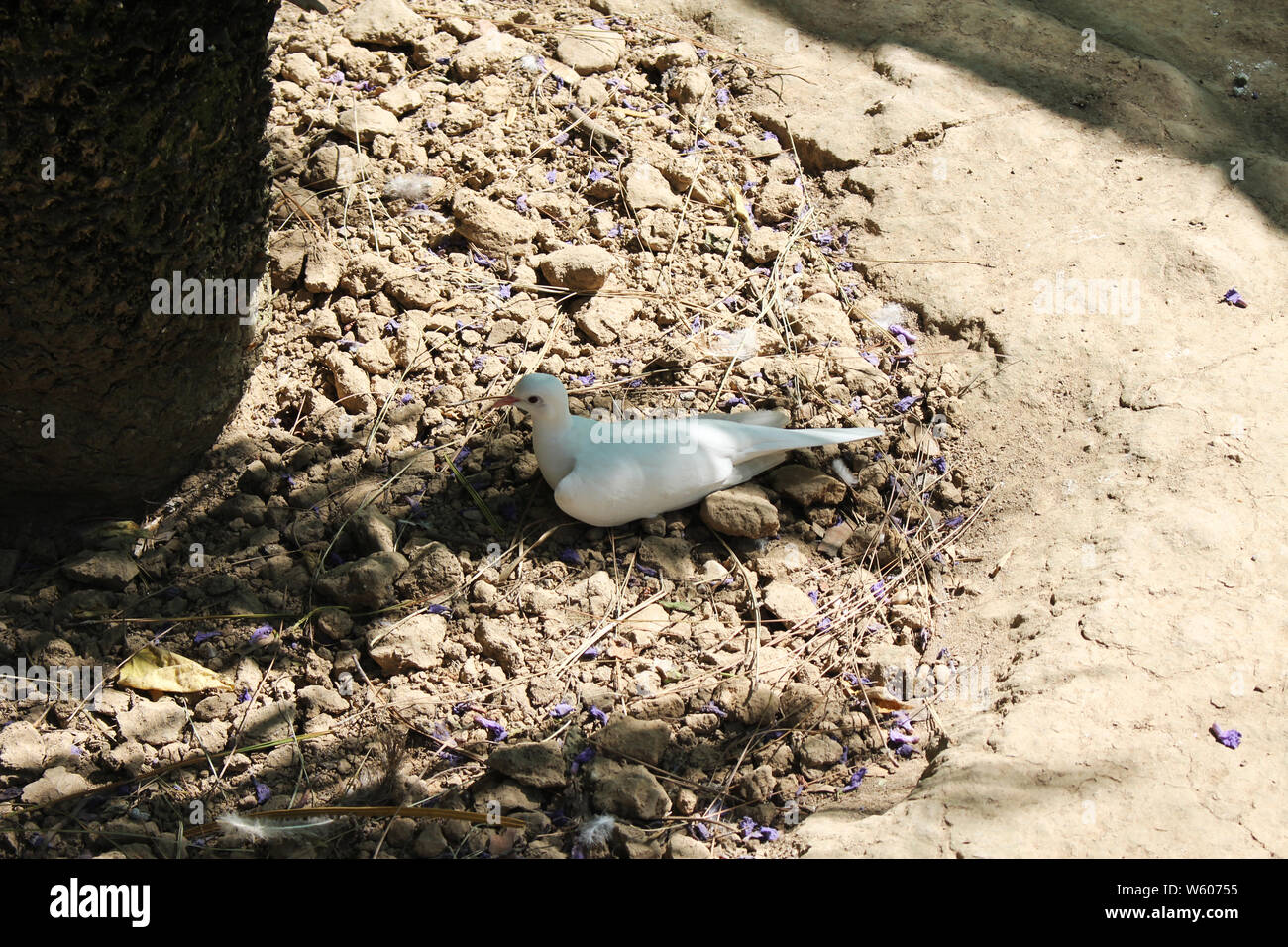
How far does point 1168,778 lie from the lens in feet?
8.14

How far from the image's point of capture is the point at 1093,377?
12.1ft

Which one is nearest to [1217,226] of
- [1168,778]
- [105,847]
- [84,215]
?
[1168,778]

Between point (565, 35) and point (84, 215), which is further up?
point (565, 35)

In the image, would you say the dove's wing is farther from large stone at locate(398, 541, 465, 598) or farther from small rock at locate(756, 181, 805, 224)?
small rock at locate(756, 181, 805, 224)

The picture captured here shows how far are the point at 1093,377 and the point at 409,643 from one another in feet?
8.20

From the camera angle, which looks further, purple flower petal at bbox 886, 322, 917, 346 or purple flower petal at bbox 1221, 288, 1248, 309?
purple flower petal at bbox 886, 322, 917, 346

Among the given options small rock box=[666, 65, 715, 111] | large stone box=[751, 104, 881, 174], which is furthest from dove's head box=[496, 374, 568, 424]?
small rock box=[666, 65, 715, 111]

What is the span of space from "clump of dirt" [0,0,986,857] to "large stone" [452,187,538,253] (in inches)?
0.5

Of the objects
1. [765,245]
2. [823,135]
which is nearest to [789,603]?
[765,245]

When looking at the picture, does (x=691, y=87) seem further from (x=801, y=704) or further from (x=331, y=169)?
(x=801, y=704)

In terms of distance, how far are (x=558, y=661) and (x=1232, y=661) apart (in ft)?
5.99

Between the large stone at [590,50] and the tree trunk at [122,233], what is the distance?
2.08 meters

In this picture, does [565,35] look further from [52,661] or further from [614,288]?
[52,661]

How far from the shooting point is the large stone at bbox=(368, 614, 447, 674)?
120 inches
